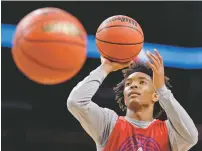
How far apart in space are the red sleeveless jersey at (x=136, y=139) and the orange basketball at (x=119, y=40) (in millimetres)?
290

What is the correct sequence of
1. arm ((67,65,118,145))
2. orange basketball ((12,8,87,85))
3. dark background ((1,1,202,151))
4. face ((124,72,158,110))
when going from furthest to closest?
1. dark background ((1,1,202,151))
2. face ((124,72,158,110))
3. arm ((67,65,118,145))
4. orange basketball ((12,8,87,85))

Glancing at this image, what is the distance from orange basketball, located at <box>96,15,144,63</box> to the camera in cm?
162

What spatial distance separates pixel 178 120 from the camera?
1593mm

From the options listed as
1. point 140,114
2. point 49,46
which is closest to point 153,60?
point 140,114

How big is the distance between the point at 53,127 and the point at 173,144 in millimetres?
1929

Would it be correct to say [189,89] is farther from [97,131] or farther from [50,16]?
[50,16]

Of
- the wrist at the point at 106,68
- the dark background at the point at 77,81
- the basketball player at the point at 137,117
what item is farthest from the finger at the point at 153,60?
the dark background at the point at 77,81

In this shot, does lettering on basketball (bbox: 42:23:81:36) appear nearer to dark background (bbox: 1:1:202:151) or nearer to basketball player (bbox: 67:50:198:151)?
basketball player (bbox: 67:50:198:151)

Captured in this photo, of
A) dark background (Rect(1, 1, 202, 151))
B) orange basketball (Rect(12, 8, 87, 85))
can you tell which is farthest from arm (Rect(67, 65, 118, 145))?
dark background (Rect(1, 1, 202, 151))

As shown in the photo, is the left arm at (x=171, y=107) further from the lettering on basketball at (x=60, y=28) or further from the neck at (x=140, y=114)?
the lettering on basketball at (x=60, y=28)

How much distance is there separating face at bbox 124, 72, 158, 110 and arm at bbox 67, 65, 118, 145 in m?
0.12

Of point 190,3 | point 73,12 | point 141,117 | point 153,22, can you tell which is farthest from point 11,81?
point 141,117

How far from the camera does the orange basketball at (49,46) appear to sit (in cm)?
144

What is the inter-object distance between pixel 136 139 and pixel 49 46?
537 millimetres
